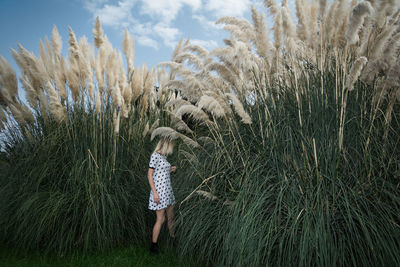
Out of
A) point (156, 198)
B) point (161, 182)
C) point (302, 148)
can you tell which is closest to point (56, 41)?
point (161, 182)

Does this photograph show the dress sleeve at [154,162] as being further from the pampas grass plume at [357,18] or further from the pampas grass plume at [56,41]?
the pampas grass plume at [357,18]

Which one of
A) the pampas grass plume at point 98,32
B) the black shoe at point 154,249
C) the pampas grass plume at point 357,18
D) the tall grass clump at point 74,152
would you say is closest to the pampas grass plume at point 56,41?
the tall grass clump at point 74,152

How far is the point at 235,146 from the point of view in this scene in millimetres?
3354

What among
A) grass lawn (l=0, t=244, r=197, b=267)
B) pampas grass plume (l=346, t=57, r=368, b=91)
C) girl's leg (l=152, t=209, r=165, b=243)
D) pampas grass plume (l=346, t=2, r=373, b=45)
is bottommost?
grass lawn (l=0, t=244, r=197, b=267)

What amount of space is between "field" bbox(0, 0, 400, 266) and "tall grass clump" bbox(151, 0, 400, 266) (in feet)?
0.06

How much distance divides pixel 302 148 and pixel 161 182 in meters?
1.99

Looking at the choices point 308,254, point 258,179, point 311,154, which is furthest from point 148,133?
point 308,254

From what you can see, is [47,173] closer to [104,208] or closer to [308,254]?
[104,208]

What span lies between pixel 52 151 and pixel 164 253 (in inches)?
88.2

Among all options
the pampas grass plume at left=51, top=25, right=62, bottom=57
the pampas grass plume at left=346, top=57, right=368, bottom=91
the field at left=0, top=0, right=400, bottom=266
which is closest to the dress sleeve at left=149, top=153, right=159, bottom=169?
the field at left=0, top=0, right=400, bottom=266

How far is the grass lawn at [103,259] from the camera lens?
11.6 feet

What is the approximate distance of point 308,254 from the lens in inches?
95.9

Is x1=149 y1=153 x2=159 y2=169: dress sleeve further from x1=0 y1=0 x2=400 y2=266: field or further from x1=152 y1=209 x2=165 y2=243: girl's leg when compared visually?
x1=152 y1=209 x2=165 y2=243: girl's leg

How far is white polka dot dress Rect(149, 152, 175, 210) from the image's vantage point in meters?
3.93
